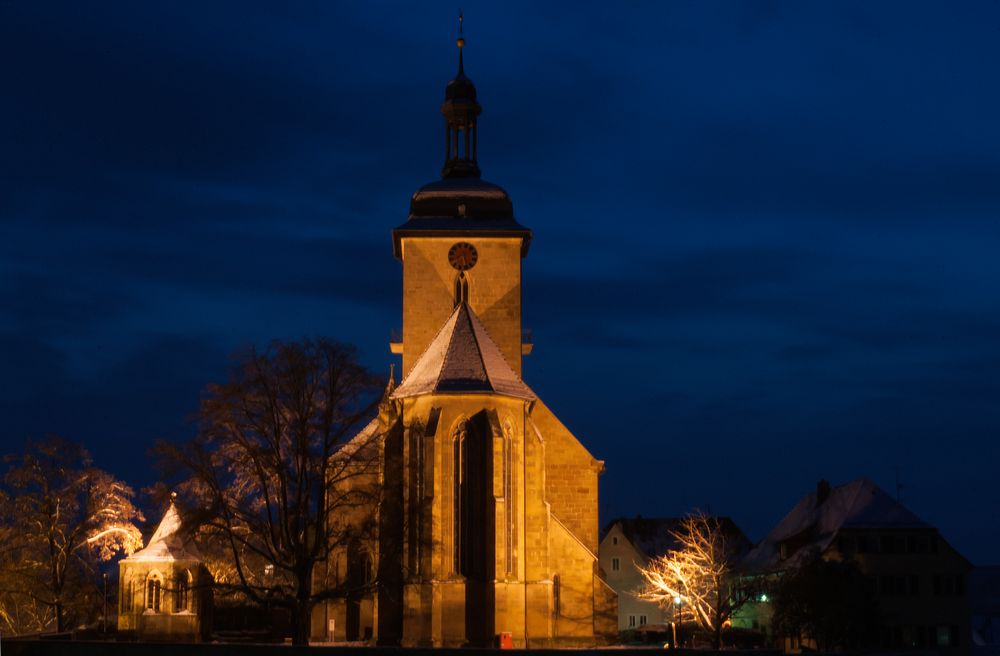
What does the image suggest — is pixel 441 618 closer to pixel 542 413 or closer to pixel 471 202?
pixel 542 413

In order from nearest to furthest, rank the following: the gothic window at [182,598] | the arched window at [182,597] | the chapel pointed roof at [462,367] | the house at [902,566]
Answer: the chapel pointed roof at [462,367] → the arched window at [182,597] → the gothic window at [182,598] → the house at [902,566]

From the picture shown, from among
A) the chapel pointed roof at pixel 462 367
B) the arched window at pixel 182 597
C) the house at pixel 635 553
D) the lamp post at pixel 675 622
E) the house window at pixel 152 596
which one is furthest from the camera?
the house at pixel 635 553

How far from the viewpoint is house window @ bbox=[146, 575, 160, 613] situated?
54.5 meters

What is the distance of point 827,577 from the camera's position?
171 feet

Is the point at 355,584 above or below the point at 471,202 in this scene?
below

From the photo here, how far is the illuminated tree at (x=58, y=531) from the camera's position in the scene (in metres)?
48.2

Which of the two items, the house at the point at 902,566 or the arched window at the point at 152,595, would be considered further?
the house at the point at 902,566

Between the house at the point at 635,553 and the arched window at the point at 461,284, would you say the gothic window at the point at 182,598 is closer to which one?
the arched window at the point at 461,284

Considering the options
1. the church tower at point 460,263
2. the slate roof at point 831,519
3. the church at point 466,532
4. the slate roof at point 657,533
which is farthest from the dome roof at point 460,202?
the slate roof at point 657,533

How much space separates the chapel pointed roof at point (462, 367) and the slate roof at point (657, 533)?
4036 cm

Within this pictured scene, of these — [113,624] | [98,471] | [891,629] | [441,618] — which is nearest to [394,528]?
[441,618]

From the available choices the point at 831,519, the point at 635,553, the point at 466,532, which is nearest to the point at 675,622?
the point at 831,519

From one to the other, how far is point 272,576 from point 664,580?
1740 centimetres

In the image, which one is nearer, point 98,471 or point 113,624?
point 98,471
